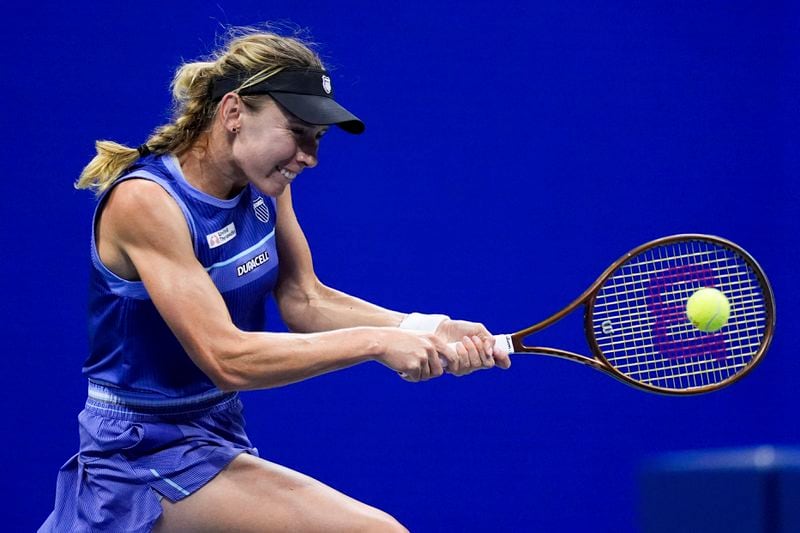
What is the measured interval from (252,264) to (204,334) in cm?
26

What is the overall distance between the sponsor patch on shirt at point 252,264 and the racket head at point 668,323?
68 cm

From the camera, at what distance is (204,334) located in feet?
6.88

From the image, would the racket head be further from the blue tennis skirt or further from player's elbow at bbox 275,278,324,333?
the blue tennis skirt

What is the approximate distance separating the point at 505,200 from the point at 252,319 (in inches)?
56.7

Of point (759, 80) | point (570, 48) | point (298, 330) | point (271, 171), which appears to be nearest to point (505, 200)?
point (570, 48)

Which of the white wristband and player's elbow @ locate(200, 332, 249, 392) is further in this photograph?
the white wristband

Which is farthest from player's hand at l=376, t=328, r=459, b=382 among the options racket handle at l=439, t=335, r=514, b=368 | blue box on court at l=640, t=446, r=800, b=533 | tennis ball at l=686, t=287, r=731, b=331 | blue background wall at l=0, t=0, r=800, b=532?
blue background wall at l=0, t=0, r=800, b=532

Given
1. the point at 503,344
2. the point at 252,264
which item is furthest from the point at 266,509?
the point at 503,344

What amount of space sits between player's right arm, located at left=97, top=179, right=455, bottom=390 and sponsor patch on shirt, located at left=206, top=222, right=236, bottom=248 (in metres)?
0.08

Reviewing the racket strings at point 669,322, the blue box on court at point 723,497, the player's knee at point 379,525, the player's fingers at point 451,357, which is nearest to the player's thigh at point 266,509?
the player's knee at point 379,525

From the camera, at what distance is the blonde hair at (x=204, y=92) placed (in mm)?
2256

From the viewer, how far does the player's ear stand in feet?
7.36

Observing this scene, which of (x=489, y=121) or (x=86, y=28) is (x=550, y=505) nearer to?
(x=489, y=121)

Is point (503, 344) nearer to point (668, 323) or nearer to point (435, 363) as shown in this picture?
point (435, 363)
